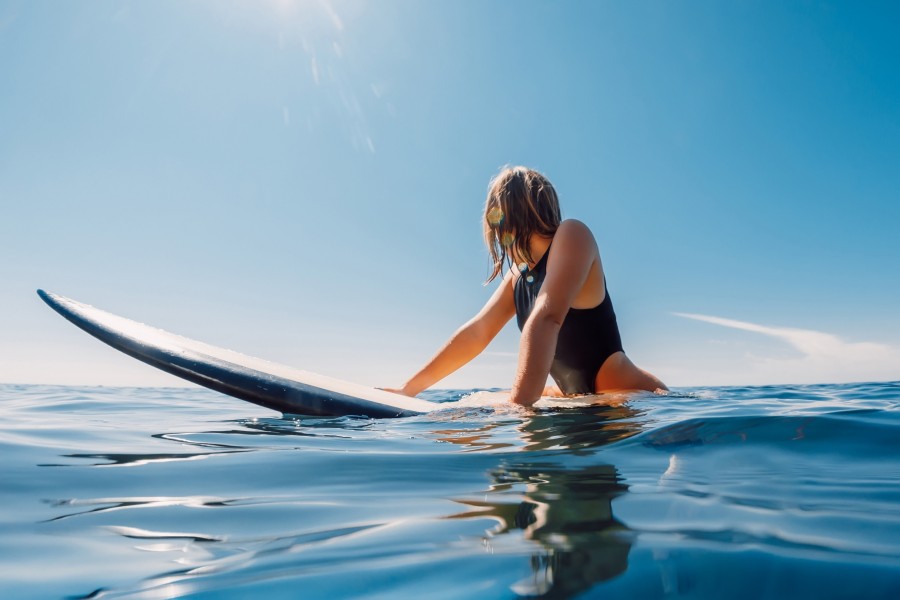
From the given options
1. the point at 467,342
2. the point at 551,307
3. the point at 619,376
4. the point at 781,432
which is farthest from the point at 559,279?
the point at 467,342

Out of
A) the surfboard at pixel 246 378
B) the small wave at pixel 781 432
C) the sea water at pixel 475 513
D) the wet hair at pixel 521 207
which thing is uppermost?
the wet hair at pixel 521 207

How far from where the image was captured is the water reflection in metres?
0.78

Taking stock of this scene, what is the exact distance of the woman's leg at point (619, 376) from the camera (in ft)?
9.77

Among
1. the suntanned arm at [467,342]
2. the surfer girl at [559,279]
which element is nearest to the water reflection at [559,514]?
the surfer girl at [559,279]

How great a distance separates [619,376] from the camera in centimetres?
298

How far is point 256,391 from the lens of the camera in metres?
2.72

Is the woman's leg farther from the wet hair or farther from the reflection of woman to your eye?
the reflection of woman

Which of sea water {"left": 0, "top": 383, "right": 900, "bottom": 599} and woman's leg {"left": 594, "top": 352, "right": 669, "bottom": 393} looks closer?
sea water {"left": 0, "top": 383, "right": 900, "bottom": 599}

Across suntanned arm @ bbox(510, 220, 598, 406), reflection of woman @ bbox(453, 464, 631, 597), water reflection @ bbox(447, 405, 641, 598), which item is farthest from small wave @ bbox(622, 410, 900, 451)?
suntanned arm @ bbox(510, 220, 598, 406)

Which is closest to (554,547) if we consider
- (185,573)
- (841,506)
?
(185,573)

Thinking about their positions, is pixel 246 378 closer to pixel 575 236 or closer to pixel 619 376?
pixel 575 236

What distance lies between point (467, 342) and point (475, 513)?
8.12ft

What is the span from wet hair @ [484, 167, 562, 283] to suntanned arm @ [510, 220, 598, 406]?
10.2 inches

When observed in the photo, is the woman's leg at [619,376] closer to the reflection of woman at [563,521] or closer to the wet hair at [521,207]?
the wet hair at [521,207]
